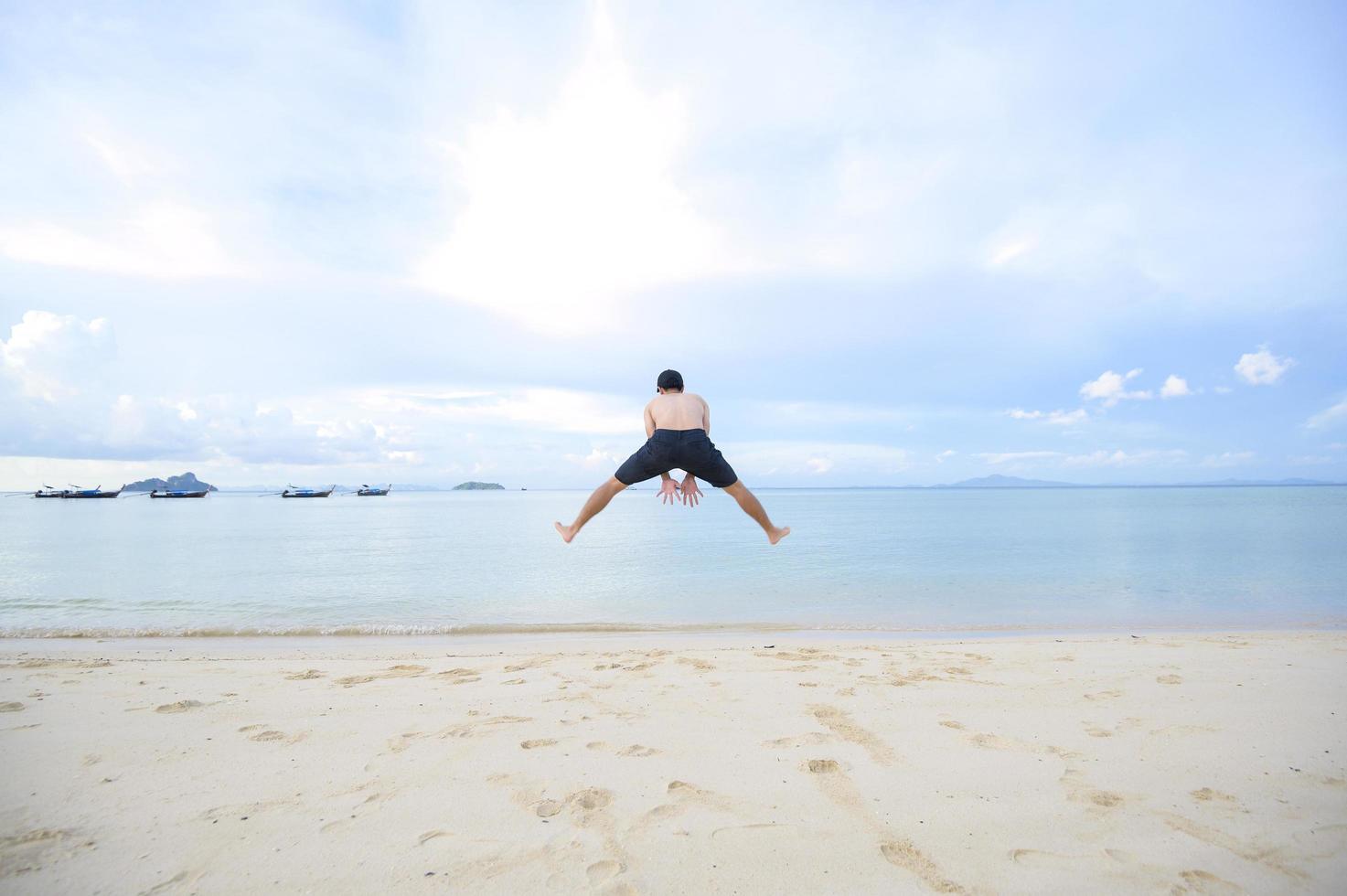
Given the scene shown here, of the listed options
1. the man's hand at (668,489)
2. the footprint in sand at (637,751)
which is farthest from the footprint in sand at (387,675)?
the man's hand at (668,489)

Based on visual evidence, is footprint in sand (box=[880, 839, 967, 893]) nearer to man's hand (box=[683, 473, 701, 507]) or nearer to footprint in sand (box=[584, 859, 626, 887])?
footprint in sand (box=[584, 859, 626, 887])

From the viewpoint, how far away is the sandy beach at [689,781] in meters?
3.35

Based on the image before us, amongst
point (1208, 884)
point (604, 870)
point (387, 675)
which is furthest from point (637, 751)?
point (387, 675)

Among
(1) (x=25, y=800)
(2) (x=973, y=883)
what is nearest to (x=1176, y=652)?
(2) (x=973, y=883)

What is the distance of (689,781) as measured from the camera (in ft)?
14.2

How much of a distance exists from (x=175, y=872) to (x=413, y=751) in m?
1.66

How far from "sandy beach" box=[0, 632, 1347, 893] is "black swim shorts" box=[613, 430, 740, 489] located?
2.03 metres

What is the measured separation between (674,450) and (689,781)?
219 centimetres

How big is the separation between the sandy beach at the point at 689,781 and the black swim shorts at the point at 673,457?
2029mm

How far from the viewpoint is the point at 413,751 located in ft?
16.0

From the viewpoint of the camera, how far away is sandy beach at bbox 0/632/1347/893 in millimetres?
3350

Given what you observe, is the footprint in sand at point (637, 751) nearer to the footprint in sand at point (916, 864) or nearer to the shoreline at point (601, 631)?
the footprint in sand at point (916, 864)

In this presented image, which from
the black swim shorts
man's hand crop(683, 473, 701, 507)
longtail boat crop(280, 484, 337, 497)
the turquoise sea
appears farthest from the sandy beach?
longtail boat crop(280, 484, 337, 497)

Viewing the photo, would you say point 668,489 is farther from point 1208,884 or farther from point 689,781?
point 1208,884
